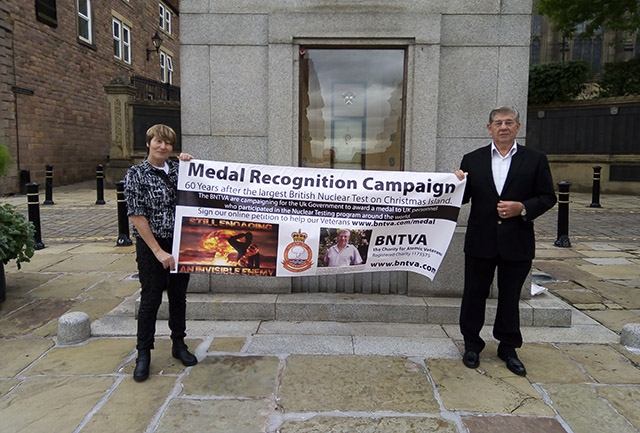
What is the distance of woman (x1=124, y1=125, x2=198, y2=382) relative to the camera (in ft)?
11.1

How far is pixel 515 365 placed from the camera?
3699 millimetres

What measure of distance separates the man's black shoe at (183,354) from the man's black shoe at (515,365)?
2.52 m

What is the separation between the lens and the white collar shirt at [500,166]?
363 centimetres

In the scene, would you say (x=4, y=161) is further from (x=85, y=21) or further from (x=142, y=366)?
(x=85, y=21)

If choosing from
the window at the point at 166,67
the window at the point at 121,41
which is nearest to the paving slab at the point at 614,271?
the window at the point at 121,41

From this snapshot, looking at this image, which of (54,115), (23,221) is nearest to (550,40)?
(54,115)

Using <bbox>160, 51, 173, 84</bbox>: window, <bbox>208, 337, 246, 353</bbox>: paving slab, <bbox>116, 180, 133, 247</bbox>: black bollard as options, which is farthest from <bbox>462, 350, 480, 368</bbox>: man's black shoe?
<bbox>160, 51, 173, 84</bbox>: window

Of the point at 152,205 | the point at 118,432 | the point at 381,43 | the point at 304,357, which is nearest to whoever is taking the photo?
the point at 118,432

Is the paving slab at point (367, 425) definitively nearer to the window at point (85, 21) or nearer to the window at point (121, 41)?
the window at point (85, 21)

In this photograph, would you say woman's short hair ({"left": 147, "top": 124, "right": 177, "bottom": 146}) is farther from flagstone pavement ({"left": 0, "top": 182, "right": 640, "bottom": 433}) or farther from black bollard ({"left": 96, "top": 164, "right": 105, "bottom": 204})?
black bollard ({"left": 96, "top": 164, "right": 105, "bottom": 204})

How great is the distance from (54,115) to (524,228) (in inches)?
803

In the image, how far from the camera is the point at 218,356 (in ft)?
13.0

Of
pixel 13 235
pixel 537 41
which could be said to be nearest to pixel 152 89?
pixel 13 235

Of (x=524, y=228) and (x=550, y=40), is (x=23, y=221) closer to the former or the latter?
(x=524, y=228)
